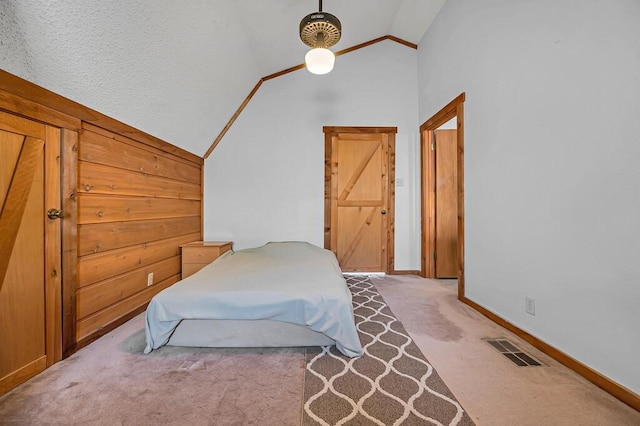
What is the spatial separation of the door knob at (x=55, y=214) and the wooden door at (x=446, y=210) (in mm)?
3680

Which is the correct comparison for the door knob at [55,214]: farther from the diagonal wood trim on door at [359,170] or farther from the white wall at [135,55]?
the diagonal wood trim on door at [359,170]

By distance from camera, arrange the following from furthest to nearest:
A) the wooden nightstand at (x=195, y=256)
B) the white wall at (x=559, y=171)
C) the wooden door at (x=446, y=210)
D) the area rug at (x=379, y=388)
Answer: the wooden door at (x=446, y=210) < the wooden nightstand at (x=195, y=256) < the white wall at (x=559, y=171) < the area rug at (x=379, y=388)

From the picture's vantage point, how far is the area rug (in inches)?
46.6

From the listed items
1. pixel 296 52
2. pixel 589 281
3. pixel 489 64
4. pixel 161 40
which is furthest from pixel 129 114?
pixel 589 281

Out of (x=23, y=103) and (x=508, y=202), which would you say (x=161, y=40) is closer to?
(x=23, y=103)

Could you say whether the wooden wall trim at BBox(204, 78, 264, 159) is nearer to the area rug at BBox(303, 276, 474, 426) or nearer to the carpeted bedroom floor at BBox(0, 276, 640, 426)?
the carpeted bedroom floor at BBox(0, 276, 640, 426)

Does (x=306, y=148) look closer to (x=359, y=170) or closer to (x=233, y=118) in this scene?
(x=359, y=170)

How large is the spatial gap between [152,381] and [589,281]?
2.42m

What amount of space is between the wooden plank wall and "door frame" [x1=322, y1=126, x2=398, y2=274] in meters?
1.88

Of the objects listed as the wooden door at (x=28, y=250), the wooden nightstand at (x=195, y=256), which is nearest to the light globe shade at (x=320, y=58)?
the wooden door at (x=28, y=250)

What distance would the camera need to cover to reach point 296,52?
11.2 feet

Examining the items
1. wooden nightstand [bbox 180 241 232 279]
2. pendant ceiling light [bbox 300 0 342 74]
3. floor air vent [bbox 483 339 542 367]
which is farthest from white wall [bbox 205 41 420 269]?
floor air vent [bbox 483 339 542 367]

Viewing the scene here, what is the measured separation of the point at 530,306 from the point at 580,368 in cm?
43

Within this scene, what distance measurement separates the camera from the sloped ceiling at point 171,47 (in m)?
1.35
